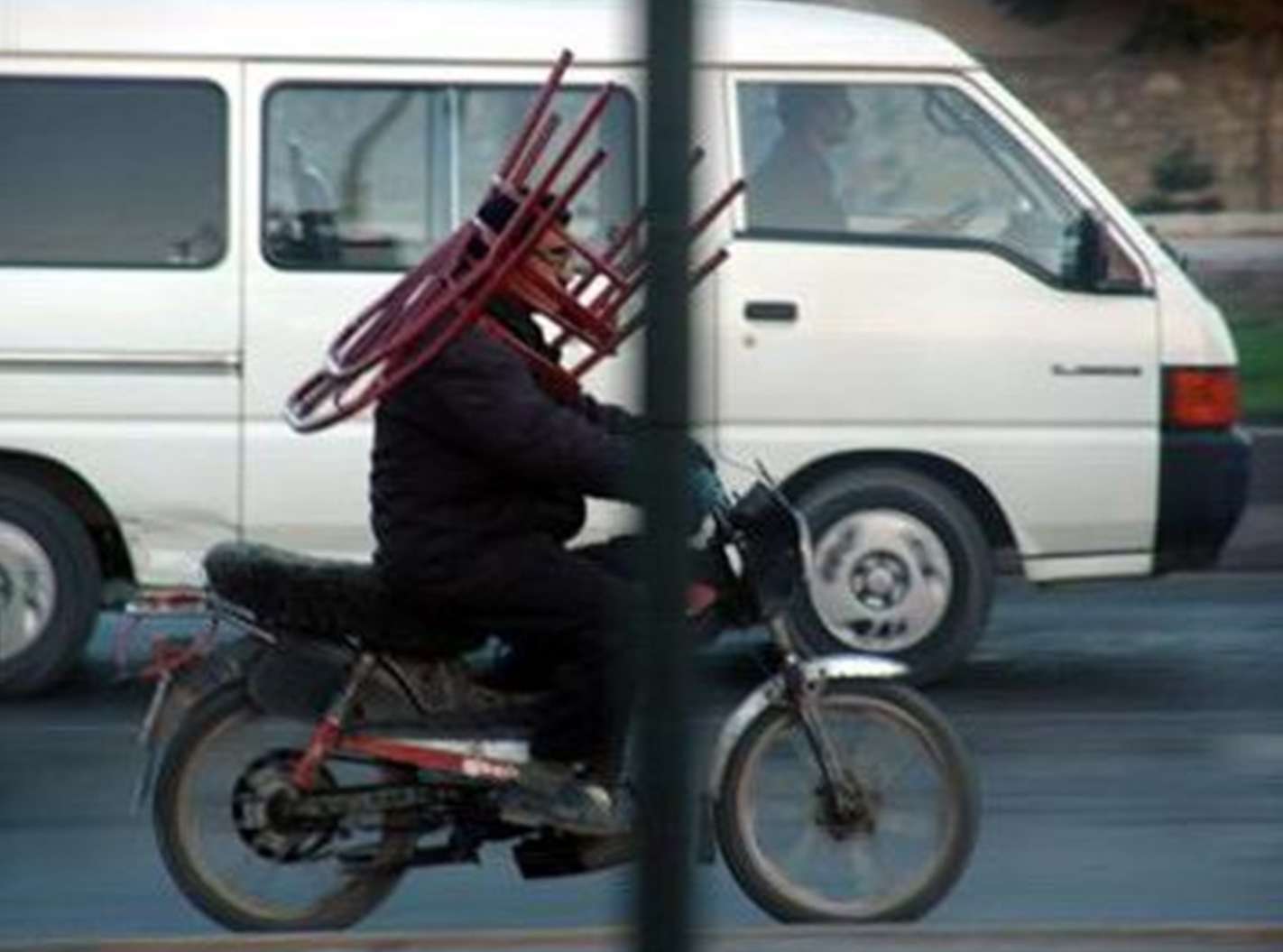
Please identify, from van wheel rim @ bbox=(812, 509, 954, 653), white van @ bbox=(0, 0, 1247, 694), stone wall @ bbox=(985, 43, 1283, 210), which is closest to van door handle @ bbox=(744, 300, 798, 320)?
white van @ bbox=(0, 0, 1247, 694)

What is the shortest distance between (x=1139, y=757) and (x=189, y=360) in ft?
9.93

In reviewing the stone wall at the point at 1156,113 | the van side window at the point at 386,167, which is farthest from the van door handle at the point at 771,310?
the stone wall at the point at 1156,113

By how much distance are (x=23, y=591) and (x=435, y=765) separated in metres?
3.89

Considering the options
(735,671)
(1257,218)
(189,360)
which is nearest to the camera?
(189,360)

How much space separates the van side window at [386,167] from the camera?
11.2 meters

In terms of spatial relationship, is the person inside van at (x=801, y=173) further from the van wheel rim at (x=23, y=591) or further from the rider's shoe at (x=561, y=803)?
the rider's shoe at (x=561, y=803)

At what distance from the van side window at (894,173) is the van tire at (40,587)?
2.24 m

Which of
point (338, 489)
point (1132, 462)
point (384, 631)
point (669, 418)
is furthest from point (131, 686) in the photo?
point (669, 418)

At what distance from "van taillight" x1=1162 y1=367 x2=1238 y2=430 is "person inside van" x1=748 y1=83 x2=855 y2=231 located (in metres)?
1.11

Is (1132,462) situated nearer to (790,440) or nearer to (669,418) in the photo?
(790,440)

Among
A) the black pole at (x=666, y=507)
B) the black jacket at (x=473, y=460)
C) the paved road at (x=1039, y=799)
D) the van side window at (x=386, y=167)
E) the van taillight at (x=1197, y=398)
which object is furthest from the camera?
the van taillight at (x=1197, y=398)

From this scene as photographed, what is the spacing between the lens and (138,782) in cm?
989

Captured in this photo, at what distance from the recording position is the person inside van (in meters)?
11.3

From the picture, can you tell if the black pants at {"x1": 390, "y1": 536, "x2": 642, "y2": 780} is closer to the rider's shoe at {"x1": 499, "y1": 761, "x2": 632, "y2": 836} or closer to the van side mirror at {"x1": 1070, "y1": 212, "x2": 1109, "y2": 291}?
the rider's shoe at {"x1": 499, "y1": 761, "x2": 632, "y2": 836}
